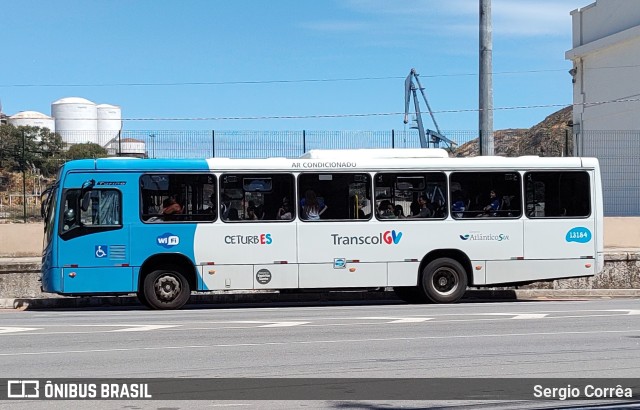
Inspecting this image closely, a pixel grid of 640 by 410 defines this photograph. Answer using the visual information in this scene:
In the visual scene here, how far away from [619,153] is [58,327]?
60.3ft

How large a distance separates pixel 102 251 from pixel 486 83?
10.9 metres

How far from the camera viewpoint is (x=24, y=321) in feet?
55.2

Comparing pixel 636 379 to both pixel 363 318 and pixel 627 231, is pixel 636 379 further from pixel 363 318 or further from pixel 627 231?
pixel 627 231

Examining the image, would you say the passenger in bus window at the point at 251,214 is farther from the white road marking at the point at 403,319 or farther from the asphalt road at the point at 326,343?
the white road marking at the point at 403,319

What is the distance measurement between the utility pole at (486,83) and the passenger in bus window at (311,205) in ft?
23.1

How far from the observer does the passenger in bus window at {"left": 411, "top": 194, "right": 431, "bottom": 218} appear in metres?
19.6

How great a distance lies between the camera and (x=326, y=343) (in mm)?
12891

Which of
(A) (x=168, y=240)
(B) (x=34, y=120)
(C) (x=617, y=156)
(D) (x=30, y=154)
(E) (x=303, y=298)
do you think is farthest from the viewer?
(B) (x=34, y=120)

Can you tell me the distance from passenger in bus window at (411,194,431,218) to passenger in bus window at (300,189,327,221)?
1.90m

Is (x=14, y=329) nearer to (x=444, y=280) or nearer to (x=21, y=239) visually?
(x=444, y=280)

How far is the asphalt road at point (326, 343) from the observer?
34.6ft

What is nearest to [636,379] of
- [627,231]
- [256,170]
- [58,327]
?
[58,327]

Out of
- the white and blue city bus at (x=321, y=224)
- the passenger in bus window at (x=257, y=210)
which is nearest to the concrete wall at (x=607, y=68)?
the white and blue city bus at (x=321, y=224)

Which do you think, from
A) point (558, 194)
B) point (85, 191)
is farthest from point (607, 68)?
point (85, 191)
